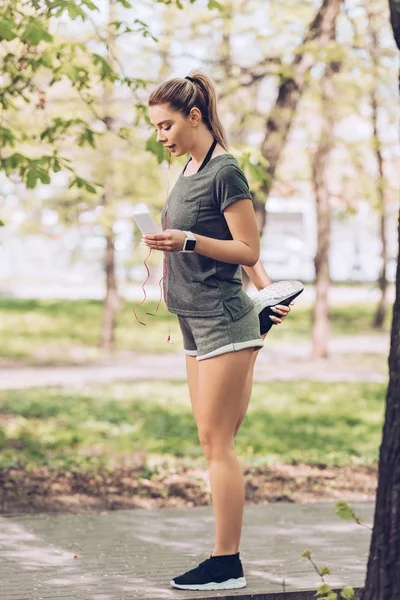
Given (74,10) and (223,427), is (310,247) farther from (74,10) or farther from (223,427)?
(223,427)

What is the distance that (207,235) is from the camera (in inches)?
160

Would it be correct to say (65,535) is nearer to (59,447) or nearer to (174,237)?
(174,237)

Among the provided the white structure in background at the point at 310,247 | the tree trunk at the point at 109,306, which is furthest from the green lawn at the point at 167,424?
the white structure in background at the point at 310,247

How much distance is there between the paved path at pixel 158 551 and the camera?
4.20 metres

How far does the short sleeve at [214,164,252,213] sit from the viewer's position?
3.96 meters

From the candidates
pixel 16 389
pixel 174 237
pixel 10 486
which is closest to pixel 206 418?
pixel 174 237

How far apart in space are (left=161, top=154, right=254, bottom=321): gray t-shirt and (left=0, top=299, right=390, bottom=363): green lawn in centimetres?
1343

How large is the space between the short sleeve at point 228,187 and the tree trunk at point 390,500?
3.19 ft

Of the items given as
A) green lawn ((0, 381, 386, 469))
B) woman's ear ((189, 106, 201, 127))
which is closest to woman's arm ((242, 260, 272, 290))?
woman's ear ((189, 106, 201, 127))

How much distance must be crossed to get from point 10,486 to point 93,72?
298 cm

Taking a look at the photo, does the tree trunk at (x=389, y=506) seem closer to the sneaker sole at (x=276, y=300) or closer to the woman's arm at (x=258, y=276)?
the sneaker sole at (x=276, y=300)

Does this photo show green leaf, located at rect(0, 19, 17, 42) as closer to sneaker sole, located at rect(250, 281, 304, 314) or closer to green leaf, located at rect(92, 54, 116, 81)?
green leaf, located at rect(92, 54, 116, 81)

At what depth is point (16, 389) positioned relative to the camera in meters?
14.0

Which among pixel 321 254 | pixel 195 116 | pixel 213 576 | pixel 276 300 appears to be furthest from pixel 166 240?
pixel 321 254
